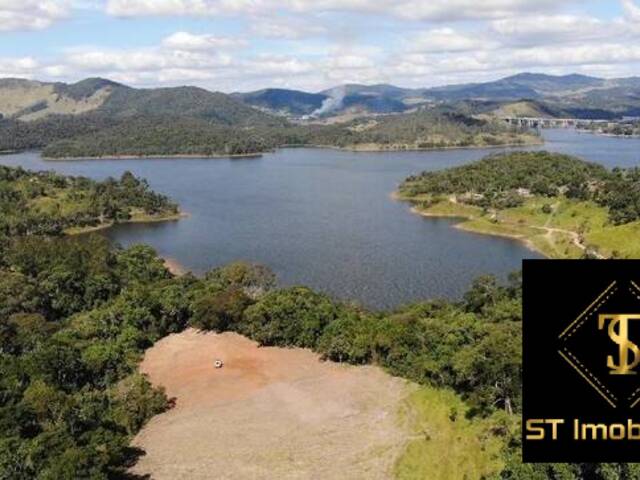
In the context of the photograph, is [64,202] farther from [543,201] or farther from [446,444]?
[446,444]

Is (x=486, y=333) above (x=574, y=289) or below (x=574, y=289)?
below

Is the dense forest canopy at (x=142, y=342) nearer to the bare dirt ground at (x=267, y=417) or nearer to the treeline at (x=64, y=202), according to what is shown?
the bare dirt ground at (x=267, y=417)

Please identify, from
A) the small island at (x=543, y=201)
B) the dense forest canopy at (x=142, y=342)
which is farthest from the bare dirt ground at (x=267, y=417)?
the small island at (x=543, y=201)

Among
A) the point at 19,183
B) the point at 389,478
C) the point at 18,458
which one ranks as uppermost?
the point at 19,183

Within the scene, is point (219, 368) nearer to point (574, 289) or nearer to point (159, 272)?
point (159, 272)

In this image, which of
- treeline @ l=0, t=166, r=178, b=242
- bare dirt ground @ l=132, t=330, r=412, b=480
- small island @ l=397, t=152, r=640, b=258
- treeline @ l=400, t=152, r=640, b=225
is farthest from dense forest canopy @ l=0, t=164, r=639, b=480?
treeline @ l=400, t=152, r=640, b=225

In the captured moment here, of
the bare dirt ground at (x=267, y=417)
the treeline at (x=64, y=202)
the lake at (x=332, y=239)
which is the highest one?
the treeline at (x=64, y=202)

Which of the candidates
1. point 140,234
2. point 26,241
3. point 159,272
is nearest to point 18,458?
point 159,272

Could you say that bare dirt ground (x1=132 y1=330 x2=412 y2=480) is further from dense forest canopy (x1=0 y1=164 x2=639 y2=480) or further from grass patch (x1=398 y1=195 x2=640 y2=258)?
grass patch (x1=398 y1=195 x2=640 y2=258)
